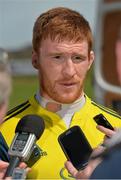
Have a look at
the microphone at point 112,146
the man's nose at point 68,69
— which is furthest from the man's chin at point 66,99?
the microphone at point 112,146

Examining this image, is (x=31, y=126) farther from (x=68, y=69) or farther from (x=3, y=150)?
(x=68, y=69)

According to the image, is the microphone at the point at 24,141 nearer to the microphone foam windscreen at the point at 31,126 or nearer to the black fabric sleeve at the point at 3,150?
the microphone foam windscreen at the point at 31,126

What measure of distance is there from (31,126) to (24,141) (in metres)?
0.10

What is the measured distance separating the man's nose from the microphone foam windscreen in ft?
1.17

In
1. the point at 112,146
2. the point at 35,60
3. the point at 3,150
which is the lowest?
the point at 3,150

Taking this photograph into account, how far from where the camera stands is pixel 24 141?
5.84ft

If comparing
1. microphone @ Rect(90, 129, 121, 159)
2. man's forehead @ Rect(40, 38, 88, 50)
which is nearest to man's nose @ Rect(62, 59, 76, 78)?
man's forehead @ Rect(40, 38, 88, 50)

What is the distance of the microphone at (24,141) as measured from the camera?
1.71 metres

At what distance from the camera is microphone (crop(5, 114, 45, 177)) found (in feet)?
5.61

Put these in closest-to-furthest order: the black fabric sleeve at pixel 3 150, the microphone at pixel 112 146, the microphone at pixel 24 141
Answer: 1. the microphone at pixel 112 146
2. the microphone at pixel 24 141
3. the black fabric sleeve at pixel 3 150

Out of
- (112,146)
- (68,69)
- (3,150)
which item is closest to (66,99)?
(68,69)

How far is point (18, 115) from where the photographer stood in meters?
2.43

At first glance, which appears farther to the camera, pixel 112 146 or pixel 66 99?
pixel 66 99

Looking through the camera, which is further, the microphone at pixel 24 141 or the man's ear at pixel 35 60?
the man's ear at pixel 35 60
